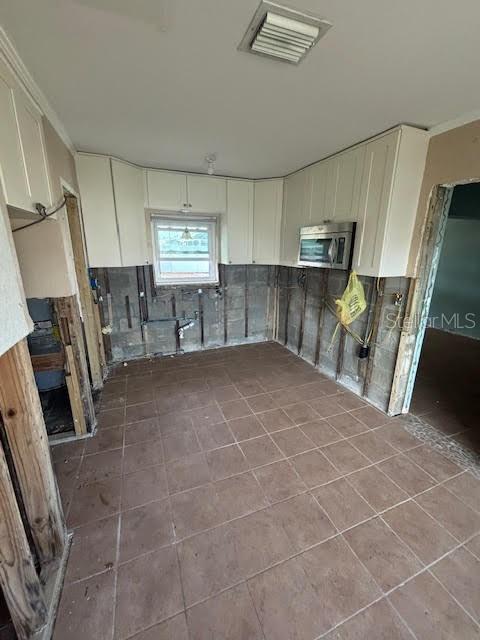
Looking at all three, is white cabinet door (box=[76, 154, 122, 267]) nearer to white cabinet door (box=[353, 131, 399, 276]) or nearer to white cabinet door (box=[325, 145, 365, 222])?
white cabinet door (box=[325, 145, 365, 222])

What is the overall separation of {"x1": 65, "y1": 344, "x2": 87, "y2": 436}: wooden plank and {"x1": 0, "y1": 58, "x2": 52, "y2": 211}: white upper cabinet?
113 centimetres

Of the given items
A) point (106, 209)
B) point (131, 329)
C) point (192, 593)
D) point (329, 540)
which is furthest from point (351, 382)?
point (106, 209)

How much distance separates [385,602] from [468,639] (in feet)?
Result: 1.02

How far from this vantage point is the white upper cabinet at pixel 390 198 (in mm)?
2115

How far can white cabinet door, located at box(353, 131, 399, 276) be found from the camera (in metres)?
2.18

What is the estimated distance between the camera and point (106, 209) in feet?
9.78

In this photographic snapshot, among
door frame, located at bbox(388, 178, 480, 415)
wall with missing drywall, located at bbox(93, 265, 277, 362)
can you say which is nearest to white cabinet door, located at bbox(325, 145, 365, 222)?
door frame, located at bbox(388, 178, 480, 415)

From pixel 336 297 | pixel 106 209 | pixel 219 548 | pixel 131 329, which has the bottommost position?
pixel 219 548

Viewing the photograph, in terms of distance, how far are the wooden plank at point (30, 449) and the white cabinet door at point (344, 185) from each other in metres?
2.78

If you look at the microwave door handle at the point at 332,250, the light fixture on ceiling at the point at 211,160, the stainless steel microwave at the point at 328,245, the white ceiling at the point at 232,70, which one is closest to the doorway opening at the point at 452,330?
the stainless steel microwave at the point at 328,245

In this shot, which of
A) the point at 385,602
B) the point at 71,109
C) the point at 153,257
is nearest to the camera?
the point at 385,602

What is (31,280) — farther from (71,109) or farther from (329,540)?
(329,540)

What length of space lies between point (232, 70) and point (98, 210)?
2.13m

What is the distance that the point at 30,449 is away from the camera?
1.26 metres
